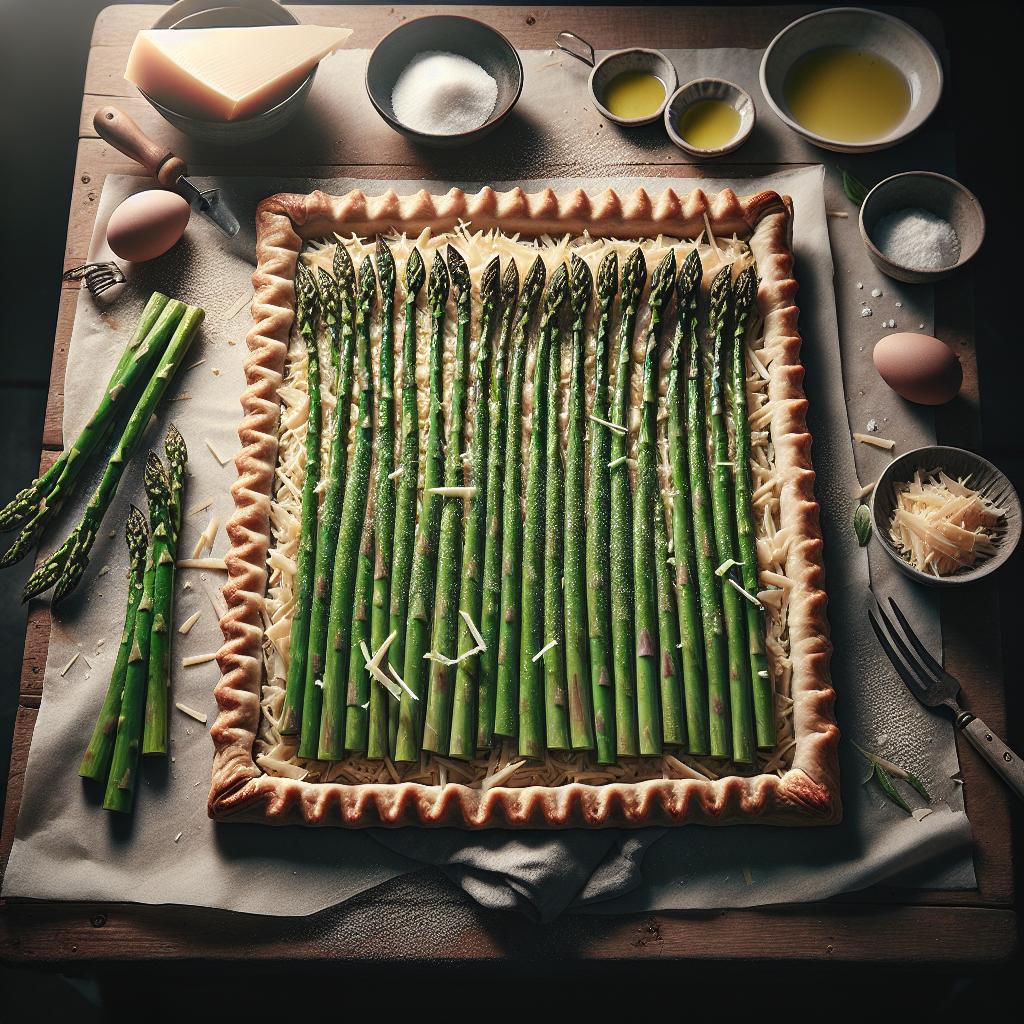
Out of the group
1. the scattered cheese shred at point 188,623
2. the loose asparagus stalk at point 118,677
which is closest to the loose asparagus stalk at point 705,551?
the scattered cheese shred at point 188,623

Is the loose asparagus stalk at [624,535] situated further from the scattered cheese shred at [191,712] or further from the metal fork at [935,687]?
the scattered cheese shred at [191,712]

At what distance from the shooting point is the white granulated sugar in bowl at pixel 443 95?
17.0ft

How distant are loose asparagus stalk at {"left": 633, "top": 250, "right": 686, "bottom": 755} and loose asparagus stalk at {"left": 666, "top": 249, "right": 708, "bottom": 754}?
52mm

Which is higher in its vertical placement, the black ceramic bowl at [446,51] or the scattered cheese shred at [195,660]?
the black ceramic bowl at [446,51]

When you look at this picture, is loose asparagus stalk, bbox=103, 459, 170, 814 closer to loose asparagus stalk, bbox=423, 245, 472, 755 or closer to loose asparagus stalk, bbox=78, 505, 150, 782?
loose asparagus stalk, bbox=78, 505, 150, 782

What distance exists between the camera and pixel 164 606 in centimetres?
443

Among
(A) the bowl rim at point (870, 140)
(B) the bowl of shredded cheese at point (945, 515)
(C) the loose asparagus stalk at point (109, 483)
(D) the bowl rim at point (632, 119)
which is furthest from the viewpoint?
(D) the bowl rim at point (632, 119)

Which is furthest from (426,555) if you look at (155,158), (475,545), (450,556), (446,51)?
(446,51)

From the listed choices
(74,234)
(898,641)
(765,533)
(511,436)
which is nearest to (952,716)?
(898,641)

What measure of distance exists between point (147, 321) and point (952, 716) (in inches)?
169

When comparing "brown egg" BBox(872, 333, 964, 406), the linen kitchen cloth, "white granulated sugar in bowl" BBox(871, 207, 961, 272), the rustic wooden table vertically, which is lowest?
the rustic wooden table

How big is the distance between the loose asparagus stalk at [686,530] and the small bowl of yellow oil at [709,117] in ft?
2.55

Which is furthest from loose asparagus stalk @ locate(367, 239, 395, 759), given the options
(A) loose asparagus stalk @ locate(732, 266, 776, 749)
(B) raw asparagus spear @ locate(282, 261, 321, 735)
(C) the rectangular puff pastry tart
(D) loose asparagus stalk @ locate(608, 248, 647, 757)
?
(A) loose asparagus stalk @ locate(732, 266, 776, 749)

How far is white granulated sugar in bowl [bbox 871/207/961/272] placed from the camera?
16.2 ft
